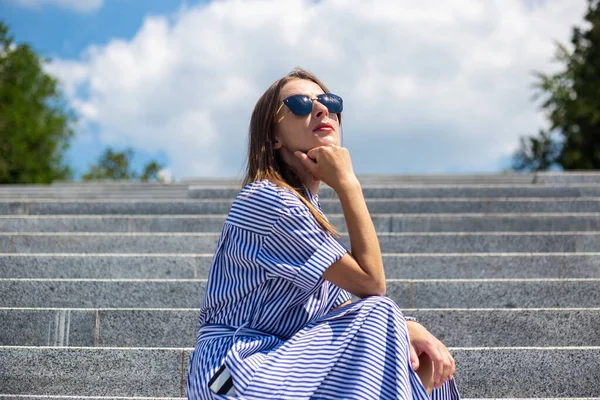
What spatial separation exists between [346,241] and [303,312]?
3696mm

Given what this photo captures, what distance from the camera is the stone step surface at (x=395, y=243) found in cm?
587

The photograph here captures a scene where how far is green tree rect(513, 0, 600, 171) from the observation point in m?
27.8

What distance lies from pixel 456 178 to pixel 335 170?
9954mm

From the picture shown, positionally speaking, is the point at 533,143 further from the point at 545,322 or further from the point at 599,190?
the point at 545,322

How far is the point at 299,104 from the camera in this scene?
103 inches

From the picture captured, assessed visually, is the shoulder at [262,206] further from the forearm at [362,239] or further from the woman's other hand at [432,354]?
the woman's other hand at [432,354]

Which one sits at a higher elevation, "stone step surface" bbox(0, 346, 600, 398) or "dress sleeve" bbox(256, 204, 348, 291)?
"dress sleeve" bbox(256, 204, 348, 291)

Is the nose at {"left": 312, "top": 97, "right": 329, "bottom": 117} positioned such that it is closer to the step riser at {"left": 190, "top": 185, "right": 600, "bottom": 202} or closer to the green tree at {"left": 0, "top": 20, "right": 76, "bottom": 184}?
the step riser at {"left": 190, "top": 185, "right": 600, "bottom": 202}

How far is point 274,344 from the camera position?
2273mm

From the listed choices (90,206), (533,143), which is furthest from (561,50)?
(90,206)

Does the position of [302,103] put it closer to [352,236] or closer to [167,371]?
[352,236]

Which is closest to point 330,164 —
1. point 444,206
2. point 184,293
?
point 184,293

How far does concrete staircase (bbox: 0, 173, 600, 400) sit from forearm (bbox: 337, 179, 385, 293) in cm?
135

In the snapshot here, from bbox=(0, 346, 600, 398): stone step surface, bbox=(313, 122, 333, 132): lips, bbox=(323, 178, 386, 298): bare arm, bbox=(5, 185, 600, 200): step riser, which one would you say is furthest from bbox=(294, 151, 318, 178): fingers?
bbox=(5, 185, 600, 200): step riser
